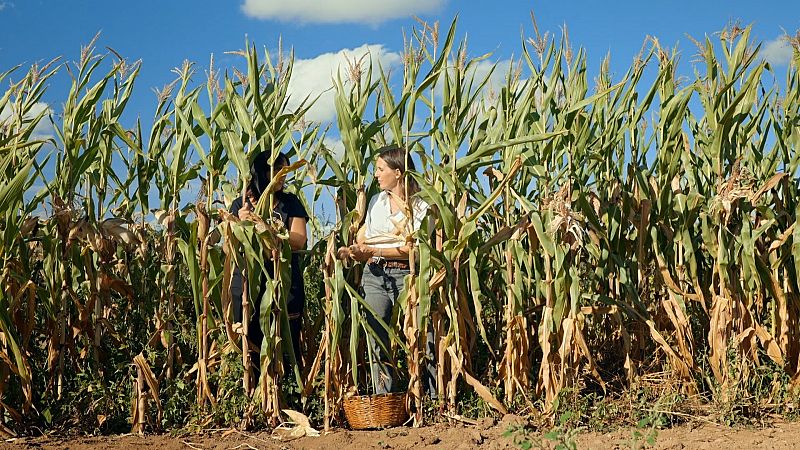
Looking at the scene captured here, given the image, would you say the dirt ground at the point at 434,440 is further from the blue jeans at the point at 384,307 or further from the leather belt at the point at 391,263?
the leather belt at the point at 391,263

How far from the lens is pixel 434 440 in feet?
12.4

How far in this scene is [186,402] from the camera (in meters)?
4.21

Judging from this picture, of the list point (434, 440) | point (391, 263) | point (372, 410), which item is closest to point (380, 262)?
point (391, 263)

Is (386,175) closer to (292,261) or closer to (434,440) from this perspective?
(292,261)

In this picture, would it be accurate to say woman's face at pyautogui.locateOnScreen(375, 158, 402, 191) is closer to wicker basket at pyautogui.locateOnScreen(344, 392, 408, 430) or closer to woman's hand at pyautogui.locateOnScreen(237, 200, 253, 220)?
woman's hand at pyautogui.locateOnScreen(237, 200, 253, 220)

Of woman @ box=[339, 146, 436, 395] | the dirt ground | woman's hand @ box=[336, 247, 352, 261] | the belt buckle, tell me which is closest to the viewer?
the dirt ground

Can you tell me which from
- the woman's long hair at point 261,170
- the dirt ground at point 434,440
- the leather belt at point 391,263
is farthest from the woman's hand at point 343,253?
the dirt ground at point 434,440

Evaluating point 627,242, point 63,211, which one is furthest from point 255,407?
point 627,242

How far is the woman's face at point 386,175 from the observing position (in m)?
3.98

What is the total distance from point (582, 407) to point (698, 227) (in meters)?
1.42

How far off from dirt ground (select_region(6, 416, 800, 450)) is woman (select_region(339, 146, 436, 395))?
1.06 ft

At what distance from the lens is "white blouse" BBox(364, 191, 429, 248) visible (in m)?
3.94

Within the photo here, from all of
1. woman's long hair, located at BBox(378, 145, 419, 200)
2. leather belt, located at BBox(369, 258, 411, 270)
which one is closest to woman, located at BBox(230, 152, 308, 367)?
leather belt, located at BBox(369, 258, 411, 270)

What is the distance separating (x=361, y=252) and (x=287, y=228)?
44cm
